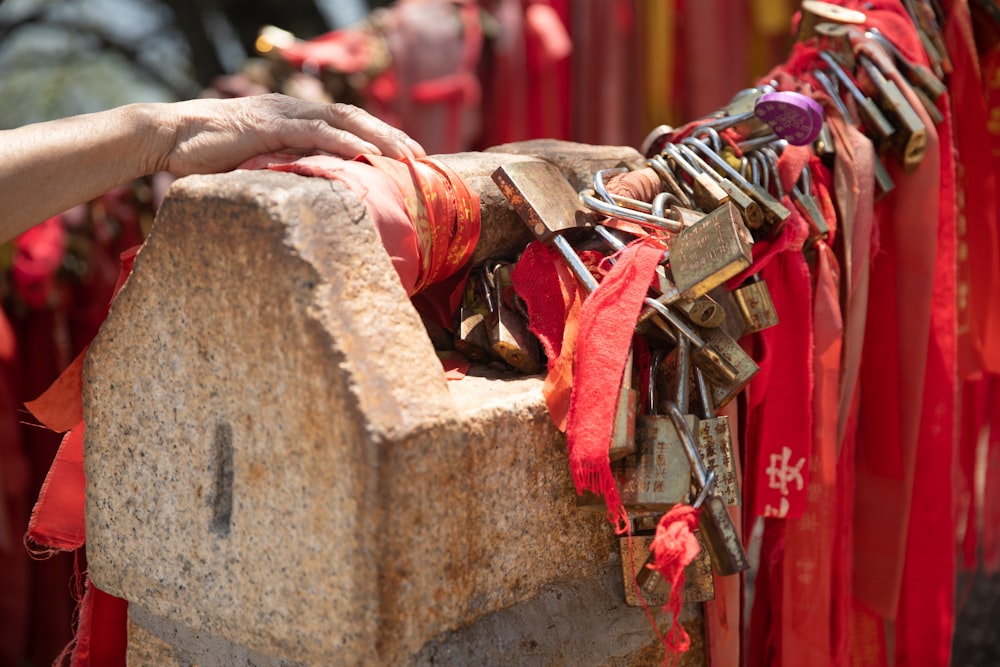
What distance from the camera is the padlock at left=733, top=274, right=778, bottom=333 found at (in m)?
1.11

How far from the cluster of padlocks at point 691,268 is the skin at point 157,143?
0.18 metres

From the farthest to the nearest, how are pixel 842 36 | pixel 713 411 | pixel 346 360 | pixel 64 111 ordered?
pixel 64 111 < pixel 842 36 < pixel 713 411 < pixel 346 360

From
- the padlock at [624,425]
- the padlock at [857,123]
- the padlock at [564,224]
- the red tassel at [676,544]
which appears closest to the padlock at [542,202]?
the padlock at [564,224]

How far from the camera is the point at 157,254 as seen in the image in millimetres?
932

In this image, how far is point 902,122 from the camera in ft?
4.46

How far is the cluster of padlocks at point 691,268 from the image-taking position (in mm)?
956

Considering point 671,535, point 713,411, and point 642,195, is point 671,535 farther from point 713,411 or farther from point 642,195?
point 642,195

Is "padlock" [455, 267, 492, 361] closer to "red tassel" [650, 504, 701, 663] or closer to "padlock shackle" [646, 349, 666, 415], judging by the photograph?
"padlock shackle" [646, 349, 666, 415]

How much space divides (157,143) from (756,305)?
70cm

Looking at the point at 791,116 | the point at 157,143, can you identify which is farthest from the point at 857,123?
the point at 157,143

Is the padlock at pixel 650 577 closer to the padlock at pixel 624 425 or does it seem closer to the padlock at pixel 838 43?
the padlock at pixel 624 425

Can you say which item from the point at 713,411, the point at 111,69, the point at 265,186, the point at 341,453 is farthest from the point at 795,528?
the point at 111,69

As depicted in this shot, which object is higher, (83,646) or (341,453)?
(341,453)

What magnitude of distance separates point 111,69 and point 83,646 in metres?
5.90
